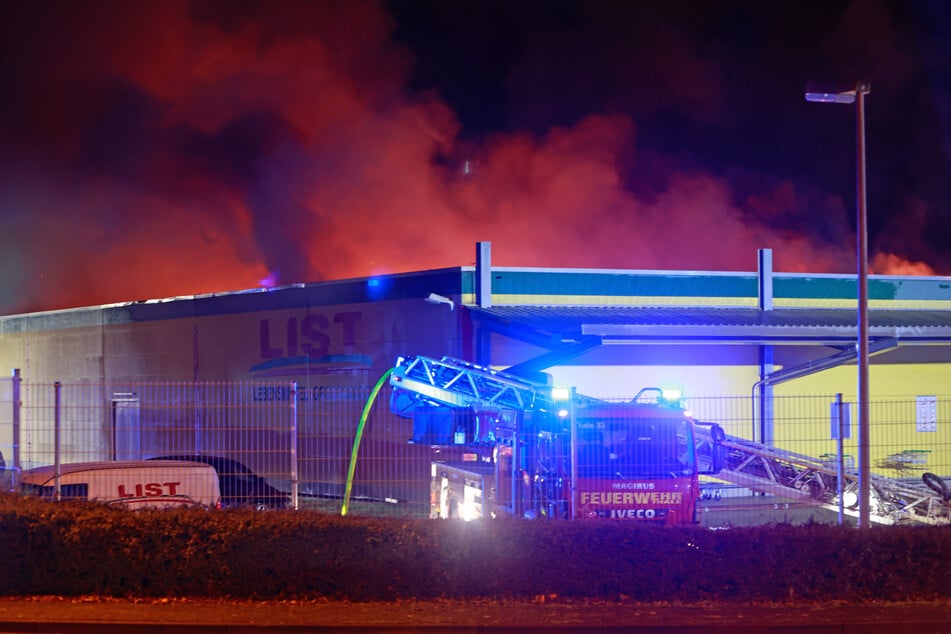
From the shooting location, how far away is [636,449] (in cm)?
1390

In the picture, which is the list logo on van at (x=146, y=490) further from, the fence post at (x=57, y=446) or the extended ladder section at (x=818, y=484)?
the extended ladder section at (x=818, y=484)

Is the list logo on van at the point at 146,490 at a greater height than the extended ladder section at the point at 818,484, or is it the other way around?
the list logo on van at the point at 146,490

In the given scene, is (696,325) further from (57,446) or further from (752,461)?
(57,446)

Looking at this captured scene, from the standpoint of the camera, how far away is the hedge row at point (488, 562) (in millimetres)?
10727

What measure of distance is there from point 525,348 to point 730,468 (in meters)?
6.96

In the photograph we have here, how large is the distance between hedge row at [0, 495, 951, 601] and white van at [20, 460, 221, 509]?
2514mm

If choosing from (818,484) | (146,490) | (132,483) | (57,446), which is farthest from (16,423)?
(818,484)

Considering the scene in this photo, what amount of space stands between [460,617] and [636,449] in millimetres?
4675

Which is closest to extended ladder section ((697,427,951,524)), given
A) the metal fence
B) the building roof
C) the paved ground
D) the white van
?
the metal fence

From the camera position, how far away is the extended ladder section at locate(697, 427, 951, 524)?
17.2 metres

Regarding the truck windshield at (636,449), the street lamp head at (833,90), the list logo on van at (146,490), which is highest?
the street lamp head at (833,90)

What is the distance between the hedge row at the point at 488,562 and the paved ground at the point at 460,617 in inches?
7.1

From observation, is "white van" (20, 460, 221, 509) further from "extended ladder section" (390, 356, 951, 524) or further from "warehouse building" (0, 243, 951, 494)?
"warehouse building" (0, 243, 951, 494)

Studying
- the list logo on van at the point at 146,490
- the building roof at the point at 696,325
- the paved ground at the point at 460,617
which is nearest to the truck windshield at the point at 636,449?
the paved ground at the point at 460,617
